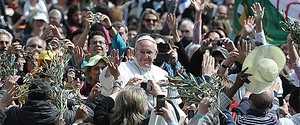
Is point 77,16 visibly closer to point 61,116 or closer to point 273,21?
point 273,21

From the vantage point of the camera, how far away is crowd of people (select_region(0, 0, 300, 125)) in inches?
379

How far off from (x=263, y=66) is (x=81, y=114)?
200 cm

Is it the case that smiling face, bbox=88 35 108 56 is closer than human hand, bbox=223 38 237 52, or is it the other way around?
human hand, bbox=223 38 237 52

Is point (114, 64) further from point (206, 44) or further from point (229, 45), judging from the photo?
point (206, 44)

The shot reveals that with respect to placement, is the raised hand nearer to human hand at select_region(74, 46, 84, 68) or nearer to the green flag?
the green flag

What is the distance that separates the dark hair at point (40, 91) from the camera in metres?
10.6

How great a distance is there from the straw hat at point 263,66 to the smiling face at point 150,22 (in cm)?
641

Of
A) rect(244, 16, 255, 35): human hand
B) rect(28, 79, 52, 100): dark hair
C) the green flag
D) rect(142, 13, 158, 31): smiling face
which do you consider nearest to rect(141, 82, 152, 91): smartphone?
rect(28, 79, 52, 100): dark hair

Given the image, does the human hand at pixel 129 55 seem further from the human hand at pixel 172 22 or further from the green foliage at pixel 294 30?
the green foliage at pixel 294 30

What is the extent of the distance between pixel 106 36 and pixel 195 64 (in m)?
1.27

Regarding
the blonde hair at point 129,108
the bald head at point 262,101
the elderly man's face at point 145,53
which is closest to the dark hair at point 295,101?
the bald head at point 262,101

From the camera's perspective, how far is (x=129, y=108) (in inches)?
381

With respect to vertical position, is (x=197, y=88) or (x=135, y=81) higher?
(x=197, y=88)

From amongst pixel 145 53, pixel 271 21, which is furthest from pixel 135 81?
pixel 271 21
